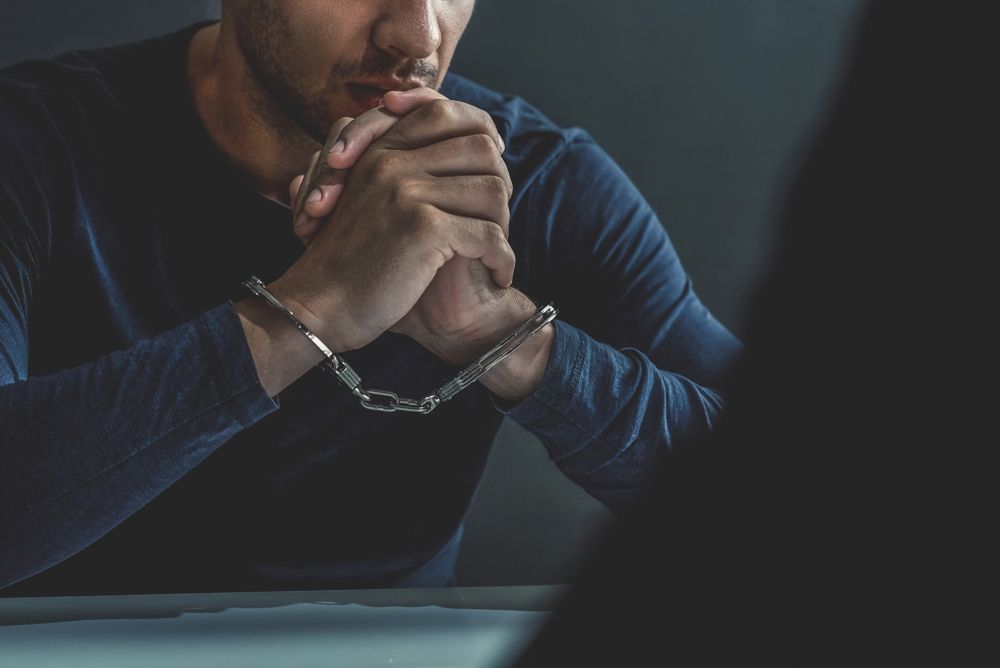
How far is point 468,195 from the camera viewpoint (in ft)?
2.72

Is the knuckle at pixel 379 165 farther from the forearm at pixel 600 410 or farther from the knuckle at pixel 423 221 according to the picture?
the forearm at pixel 600 410

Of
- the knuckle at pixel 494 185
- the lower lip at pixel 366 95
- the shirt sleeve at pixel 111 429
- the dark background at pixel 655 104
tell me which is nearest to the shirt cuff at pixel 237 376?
the shirt sleeve at pixel 111 429

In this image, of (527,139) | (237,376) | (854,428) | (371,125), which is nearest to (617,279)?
(527,139)

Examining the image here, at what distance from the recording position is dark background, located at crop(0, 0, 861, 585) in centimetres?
143

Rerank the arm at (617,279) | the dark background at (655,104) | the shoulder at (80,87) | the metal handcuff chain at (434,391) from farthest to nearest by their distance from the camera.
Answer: the dark background at (655,104) < the arm at (617,279) < the shoulder at (80,87) < the metal handcuff chain at (434,391)

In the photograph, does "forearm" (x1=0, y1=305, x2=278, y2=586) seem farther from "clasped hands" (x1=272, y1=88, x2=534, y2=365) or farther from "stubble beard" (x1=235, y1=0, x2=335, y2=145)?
"stubble beard" (x1=235, y1=0, x2=335, y2=145)

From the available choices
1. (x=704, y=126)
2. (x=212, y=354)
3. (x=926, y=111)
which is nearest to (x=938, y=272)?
(x=926, y=111)

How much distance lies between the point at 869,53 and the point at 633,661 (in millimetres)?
125

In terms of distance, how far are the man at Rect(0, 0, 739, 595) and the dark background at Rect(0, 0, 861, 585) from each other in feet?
0.61

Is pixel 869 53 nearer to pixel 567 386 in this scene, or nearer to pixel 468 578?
pixel 567 386

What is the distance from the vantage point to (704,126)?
165 cm

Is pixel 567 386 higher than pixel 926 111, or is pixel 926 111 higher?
pixel 926 111

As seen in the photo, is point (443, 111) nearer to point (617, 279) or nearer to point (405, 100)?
point (405, 100)

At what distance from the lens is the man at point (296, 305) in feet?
2.45
